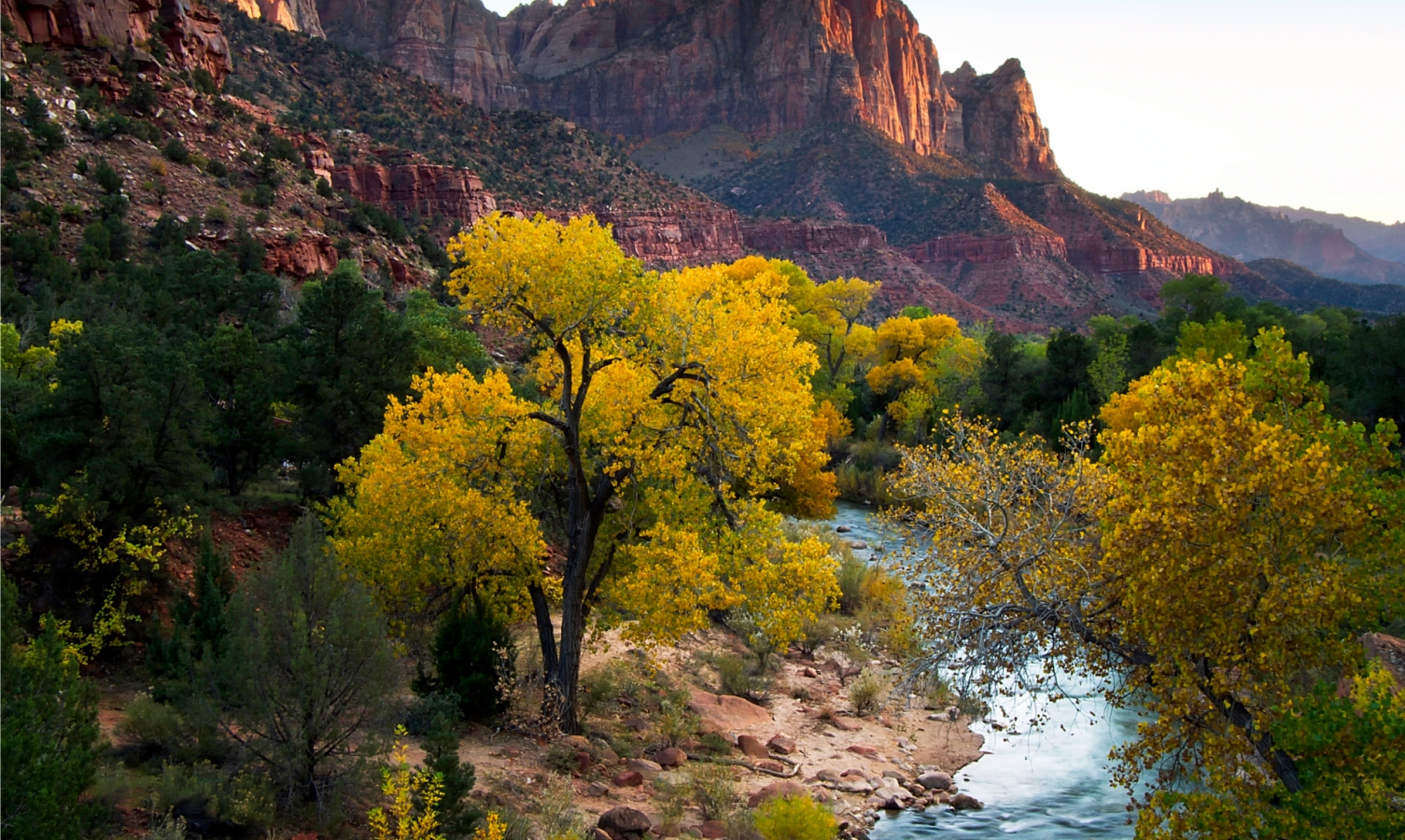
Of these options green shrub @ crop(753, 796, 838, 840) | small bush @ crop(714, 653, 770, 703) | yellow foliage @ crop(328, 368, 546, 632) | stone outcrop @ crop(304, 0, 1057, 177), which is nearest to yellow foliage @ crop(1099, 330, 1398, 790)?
green shrub @ crop(753, 796, 838, 840)

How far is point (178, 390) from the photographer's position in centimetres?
1558

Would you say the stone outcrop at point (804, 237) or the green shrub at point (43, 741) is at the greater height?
the stone outcrop at point (804, 237)

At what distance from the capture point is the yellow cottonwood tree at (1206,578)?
8672 millimetres

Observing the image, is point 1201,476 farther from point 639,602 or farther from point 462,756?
point 462,756

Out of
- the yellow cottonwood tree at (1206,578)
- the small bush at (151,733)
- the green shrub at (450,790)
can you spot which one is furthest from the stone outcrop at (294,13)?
the yellow cottonwood tree at (1206,578)

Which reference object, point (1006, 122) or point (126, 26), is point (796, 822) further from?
point (1006, 122)

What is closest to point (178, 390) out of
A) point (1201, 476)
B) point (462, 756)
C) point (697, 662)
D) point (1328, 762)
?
point (462, 756)

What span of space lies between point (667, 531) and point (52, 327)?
1760cm

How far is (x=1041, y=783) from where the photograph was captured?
16.2 m

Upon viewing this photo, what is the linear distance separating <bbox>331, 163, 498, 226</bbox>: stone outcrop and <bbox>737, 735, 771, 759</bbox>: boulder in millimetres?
45691

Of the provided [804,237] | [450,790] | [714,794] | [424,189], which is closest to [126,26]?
[424,189]

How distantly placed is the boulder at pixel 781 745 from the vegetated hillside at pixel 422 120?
151 ft

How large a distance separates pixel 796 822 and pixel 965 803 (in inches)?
194

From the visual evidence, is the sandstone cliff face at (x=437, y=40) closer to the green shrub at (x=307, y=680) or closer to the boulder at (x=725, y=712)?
the boulder at (x=725, y=712)
